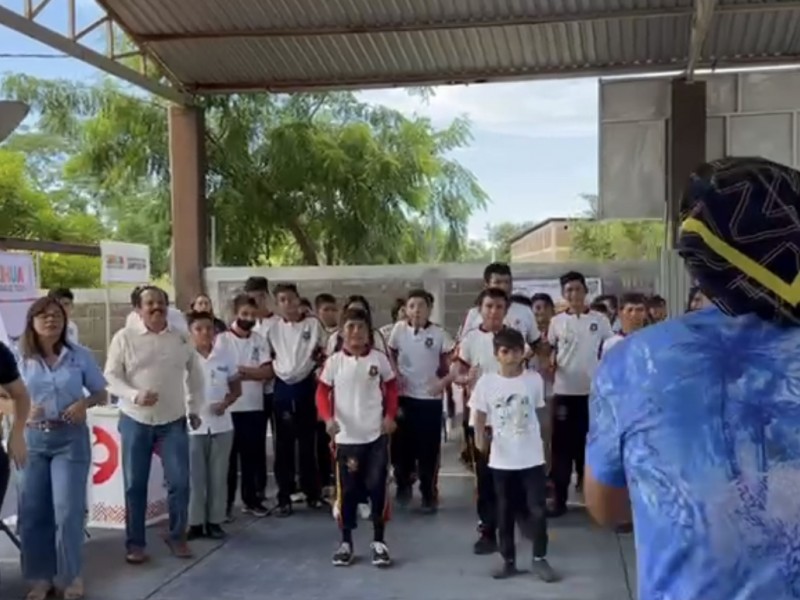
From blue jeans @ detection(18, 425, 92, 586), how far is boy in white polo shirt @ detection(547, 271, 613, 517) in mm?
3359

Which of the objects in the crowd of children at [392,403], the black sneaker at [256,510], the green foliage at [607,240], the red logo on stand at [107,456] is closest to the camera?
the crowd of children at [392,403]

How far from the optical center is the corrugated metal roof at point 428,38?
29.5ft

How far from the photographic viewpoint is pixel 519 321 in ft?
23.7

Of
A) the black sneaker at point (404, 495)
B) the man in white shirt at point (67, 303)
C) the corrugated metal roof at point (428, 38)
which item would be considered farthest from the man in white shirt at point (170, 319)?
the corrugated metal roof at point (428, 38)

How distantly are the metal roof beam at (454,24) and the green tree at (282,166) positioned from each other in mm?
5993

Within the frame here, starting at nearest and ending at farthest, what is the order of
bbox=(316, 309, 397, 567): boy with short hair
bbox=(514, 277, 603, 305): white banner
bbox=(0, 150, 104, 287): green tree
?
1. bbox=(316, 309, 397, 567): boy with short hair
2. bbox=(514, 277, 603, 305): white banner
3. bbox=(0, 150, 104, 287): green tree

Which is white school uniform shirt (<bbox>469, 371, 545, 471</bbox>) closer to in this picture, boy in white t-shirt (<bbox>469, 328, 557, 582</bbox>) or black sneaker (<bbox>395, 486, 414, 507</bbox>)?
boy in white t-shirt (<bbox>469, 328, 557, 582</bbox>)

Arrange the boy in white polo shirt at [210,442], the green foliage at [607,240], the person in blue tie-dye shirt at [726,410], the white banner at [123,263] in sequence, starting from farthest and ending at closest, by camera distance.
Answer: the green foliage at [607,240], the white banner at [123,263], the boy in white polo shirt at [210,442], the person in blue tie-dye shirt at [726,410]

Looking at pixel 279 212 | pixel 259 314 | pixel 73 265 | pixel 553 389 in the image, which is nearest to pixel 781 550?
pixel 553 389

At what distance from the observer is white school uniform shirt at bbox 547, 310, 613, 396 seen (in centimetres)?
736

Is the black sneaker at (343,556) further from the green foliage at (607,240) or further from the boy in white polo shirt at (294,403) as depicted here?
the green foliage at (607,240)

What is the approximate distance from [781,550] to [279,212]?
14.8 meters

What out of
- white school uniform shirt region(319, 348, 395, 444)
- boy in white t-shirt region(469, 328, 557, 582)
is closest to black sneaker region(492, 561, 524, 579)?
boy in white t-shirt region(469, 328, 557, 582)

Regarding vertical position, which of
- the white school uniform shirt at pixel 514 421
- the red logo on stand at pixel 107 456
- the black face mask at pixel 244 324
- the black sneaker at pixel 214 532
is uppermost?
the black face mask at pixel 244 324
